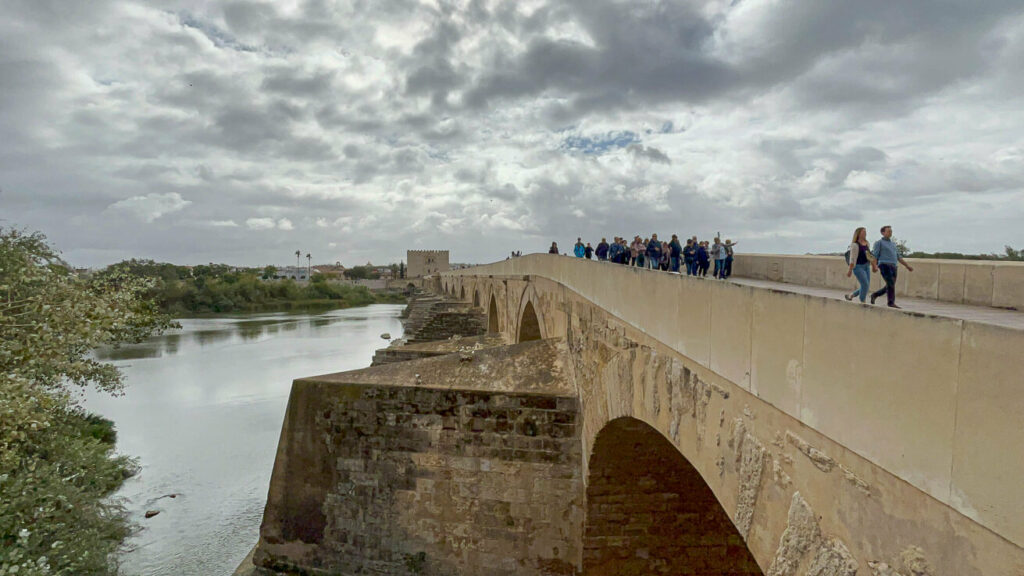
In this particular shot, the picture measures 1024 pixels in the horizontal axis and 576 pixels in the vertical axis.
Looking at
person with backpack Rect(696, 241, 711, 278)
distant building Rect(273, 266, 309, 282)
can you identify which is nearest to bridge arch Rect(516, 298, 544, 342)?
person with backpack Rect(696, 241, 711, 278)

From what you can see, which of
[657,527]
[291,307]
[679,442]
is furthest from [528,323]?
[291,307]

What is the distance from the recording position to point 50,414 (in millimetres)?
5578

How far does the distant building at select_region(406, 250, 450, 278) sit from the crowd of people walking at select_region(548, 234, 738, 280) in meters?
70.1

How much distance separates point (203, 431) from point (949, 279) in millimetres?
17599

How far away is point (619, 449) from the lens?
535 centimetres

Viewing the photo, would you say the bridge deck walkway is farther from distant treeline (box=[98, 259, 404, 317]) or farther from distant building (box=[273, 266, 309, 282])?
distant building (box=[273, 266, 309, 282])

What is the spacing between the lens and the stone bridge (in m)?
1.35

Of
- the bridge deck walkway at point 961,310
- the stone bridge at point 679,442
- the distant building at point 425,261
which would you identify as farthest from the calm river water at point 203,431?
the distant building at point 425,261

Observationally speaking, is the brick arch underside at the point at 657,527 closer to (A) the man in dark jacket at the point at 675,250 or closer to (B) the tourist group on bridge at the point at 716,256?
(B) the tourist group on bridge at the point at 716,256

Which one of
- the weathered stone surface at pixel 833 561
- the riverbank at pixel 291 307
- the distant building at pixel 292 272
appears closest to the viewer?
the weathered stone surface at pixel 833 561

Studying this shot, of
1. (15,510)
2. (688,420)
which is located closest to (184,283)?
(15,510)

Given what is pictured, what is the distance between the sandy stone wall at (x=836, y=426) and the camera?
1264mm

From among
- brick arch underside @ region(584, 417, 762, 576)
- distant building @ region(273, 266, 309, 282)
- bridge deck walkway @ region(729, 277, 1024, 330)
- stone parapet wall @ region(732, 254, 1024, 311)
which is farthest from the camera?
distant building @ region(273, 266, 309, 282)

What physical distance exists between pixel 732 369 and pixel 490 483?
4.31 m
